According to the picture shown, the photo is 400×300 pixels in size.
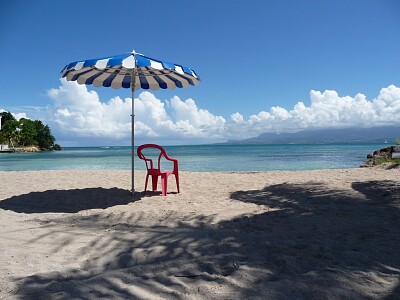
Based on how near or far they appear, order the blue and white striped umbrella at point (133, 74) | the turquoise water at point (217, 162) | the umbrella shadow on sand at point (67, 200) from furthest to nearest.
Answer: the turquoise water at point (217, 162), the umbrella shadow on sand at point (67, 200), the blue and white striped umbrella at point (133, 74)

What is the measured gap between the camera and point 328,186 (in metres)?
6.59

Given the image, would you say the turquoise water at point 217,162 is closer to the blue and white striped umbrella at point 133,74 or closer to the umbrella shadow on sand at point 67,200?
the blue and white striped umbrella at point 133,74

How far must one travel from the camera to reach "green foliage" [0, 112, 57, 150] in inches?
2511

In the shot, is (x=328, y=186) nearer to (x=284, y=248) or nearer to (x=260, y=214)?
(x=260, y=214)

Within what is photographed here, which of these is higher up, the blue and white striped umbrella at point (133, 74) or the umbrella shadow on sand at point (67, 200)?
the blue and white striped umbrella at point (133, 74)

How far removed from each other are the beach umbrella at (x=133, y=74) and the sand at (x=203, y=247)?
1.93 m

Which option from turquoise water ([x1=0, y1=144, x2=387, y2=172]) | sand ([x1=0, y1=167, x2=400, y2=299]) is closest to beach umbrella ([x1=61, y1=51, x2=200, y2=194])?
sand ([x1=0, y1=167, x2=400, y2=299])

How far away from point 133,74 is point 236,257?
4.49m

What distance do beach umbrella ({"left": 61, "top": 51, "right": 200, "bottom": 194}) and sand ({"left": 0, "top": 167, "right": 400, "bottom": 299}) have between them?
6.33ft

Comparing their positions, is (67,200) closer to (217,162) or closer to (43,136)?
(217,162)

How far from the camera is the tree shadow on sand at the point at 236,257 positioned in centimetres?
204

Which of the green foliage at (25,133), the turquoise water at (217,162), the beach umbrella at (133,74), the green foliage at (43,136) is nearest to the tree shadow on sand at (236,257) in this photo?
the beach umbrella at (133,74)

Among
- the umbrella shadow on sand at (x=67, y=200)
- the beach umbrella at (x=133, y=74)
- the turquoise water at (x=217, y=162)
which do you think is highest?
the beach umbrella at (x=133, y=74)

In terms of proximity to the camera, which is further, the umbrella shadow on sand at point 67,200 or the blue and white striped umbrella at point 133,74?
the umbrella shadow on sand at point 67,200
